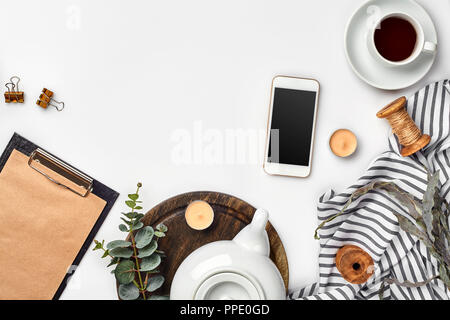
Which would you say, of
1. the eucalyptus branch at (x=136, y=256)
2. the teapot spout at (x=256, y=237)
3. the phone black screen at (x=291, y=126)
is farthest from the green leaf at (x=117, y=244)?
the phone black screen at (x=291, y=126)

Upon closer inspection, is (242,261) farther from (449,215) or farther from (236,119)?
(449,215)

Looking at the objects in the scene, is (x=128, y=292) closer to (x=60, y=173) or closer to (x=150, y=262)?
(x=150, y=262)

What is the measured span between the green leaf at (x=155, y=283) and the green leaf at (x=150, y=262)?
3cm

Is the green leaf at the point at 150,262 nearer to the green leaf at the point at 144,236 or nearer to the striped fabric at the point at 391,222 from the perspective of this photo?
the green leaf at the point at 144,236

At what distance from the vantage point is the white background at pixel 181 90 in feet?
2.73

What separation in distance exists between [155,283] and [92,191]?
0.22 m

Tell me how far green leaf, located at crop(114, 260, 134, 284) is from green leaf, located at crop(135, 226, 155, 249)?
0.13 ft

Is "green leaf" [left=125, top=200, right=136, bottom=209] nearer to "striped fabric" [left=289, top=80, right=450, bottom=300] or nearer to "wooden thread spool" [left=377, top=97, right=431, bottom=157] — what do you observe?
"striped fabric" [left=289, top=80, right=450, bottom=300]

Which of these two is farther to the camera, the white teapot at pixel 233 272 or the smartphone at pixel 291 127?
the smartphone at pixel 291 127

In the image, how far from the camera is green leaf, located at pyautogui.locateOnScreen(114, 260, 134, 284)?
79 cm

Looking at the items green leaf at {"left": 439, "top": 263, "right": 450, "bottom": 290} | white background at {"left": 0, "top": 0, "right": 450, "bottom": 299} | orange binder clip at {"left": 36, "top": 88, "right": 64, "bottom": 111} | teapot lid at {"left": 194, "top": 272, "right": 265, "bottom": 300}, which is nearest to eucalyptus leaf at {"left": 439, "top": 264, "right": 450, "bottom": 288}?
green leaf at {"left": 439, "top": 263, "right": 450, "bottom": 290}

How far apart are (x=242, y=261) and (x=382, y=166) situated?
1.11ft

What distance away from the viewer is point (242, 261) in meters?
0.70

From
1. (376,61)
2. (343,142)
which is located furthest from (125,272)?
(376,61)
